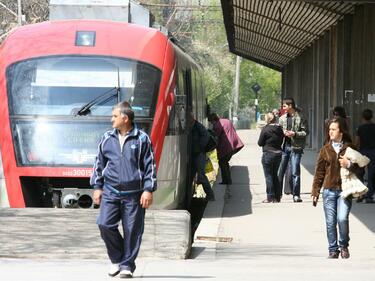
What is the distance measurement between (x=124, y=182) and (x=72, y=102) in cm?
545

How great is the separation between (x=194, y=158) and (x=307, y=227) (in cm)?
340

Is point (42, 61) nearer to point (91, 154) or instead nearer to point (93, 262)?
point (91, 154)

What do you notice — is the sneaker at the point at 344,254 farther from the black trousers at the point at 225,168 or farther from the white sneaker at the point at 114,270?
the black trousers at the point at 225,168

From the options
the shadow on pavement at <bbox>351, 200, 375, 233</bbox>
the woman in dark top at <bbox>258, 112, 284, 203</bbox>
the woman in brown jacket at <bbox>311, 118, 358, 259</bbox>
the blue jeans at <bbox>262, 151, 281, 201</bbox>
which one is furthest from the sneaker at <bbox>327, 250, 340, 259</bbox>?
the blue jeans at <bbox>262, 151, 281, 201</bbox>

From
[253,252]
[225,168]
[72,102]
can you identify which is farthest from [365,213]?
[72,102]

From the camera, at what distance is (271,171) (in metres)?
17.2

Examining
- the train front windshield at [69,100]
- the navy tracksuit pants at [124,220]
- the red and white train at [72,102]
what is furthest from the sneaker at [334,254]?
the train front windshield at [69,100]

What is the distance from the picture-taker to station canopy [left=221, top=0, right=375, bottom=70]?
26198mm

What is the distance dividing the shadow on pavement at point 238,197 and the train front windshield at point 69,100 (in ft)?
11.2

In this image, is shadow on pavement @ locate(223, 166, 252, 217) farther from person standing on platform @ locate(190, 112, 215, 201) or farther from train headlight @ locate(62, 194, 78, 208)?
train headlight @ locate(62, 194, 78, 208)

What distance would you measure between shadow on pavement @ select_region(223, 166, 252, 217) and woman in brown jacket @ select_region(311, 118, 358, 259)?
574cm

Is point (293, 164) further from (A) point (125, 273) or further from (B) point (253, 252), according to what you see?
(A) point (125, 273)

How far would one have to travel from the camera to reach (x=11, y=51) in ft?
45.7

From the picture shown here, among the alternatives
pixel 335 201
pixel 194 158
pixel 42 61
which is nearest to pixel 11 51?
pixel 42 61
